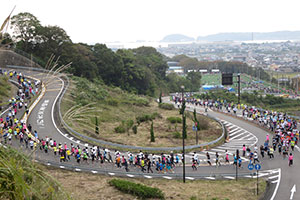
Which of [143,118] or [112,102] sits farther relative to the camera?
[112,102]

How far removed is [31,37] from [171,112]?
95.3ft

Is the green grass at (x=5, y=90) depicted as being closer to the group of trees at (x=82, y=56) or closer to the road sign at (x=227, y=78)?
the group of trees at (x=82, y=56)

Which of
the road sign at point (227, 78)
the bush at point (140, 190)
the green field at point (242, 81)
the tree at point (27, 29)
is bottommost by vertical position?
the green field at point (242, 81)

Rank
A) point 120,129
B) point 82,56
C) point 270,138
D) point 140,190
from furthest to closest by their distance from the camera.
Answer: point 82,56 → point 120,129 → point 270,138 → point 140,190

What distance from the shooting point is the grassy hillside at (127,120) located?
111 ft

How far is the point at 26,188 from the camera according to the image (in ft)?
13.9

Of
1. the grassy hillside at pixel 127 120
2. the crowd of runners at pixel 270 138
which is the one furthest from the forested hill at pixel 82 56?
the crowd of runners at pixel 270 138

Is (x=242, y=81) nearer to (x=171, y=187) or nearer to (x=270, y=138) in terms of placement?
(x=270, y=138)

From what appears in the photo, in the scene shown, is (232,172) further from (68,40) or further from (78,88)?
(68,40)

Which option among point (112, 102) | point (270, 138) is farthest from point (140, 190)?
point (112, 102)

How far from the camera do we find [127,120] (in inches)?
1617

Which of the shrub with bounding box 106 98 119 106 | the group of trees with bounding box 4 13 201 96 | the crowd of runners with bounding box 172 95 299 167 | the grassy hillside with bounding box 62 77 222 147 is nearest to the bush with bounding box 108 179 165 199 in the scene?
the crowd of runners with bounding box 172 95 299 167

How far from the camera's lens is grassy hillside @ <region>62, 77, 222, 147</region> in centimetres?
3388

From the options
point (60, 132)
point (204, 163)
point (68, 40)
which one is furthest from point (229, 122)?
point (68, 40)
